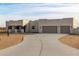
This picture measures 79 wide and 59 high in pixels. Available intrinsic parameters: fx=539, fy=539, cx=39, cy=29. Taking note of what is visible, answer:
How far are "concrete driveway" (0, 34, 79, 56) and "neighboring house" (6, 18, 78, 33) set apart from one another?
12cm

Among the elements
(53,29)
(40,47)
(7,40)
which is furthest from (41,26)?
(7,40)

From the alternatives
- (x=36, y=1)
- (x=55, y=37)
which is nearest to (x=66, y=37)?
(x=55, y=37)

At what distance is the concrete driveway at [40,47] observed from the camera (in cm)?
1115

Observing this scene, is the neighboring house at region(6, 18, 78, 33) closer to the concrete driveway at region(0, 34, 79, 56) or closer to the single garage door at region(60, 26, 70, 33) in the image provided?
the single garage door at region(60, 26, 70, 33)

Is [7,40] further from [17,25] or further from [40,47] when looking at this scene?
[40,47]

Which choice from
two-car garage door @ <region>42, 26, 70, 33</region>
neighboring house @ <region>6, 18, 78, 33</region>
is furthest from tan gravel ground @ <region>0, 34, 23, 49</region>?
two-car garage door @ <region>42, 26, 70, 33</region>

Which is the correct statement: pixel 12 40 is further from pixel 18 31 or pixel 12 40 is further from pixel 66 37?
pixel 66 37

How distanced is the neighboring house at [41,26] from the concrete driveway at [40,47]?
0.38 ft

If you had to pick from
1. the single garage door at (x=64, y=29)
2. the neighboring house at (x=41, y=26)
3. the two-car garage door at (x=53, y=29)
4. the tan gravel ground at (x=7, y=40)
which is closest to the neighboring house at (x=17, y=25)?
the neighboring house at (x=41, y=26)

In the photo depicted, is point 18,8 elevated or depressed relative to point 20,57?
elevated

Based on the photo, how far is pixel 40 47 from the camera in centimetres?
1123

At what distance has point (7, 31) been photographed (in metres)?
11.3

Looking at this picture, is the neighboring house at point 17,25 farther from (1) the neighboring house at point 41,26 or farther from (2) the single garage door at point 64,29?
(2) the single garage door at point 64,29

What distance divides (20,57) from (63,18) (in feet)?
3.98
